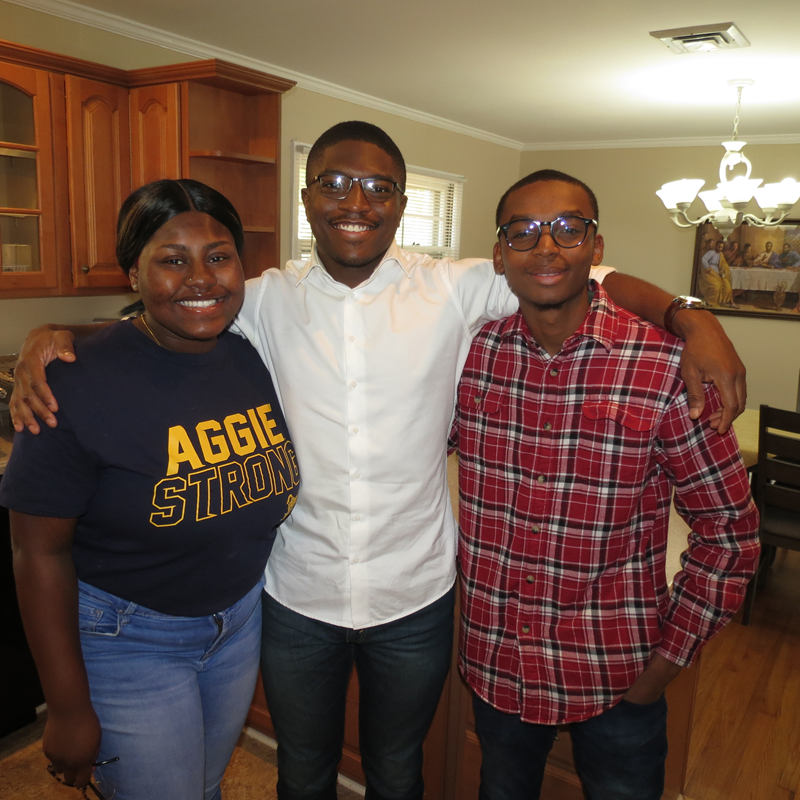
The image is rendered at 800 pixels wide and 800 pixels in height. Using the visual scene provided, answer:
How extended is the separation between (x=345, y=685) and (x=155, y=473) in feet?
2.02

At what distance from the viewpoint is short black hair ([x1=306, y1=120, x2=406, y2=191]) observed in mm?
1272

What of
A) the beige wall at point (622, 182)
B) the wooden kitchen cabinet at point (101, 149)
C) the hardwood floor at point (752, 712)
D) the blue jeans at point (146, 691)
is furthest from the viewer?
the beige wall at point (622, 182)

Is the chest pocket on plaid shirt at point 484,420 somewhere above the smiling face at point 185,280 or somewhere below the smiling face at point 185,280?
below

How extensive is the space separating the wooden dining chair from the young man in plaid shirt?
2.05 meters

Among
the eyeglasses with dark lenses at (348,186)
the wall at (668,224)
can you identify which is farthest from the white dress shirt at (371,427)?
the wall at (668,224)

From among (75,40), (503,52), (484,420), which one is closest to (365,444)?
(484,420)

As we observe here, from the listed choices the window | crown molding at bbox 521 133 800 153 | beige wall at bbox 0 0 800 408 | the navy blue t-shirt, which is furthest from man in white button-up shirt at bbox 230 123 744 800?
crown molding at bbox 521 133 800 153

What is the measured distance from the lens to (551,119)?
17.1ft

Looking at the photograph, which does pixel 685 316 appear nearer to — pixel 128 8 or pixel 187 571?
pixel 187 571

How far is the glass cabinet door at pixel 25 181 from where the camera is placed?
8.34 ft

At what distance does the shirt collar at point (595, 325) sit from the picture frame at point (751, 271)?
520 cm

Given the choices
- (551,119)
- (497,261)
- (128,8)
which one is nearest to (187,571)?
(497,261)

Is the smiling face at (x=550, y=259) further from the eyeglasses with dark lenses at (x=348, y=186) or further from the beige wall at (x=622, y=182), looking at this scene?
the beige wall at (x=622, y=182)

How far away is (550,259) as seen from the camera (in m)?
1.17
